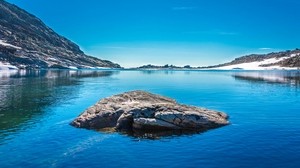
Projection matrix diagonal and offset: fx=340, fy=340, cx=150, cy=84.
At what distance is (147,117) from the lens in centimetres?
4294

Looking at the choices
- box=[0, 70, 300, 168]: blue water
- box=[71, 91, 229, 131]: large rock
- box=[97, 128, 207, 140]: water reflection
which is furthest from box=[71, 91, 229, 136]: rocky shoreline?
box=[0, 70, 300, 168]: blue water

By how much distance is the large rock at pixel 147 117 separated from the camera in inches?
1672

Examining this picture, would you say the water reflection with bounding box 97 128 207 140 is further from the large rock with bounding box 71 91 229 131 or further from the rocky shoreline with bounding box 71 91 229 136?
the large rock with bounding box 71 91 229 131

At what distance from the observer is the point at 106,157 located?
32.0 metres

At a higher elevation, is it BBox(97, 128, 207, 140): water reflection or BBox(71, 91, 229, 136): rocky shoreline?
BBox(71, 91, 229, 136): rocky shoreline

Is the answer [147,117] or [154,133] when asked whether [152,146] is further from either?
[147,117]

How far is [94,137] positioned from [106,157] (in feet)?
27.0

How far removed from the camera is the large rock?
139ft

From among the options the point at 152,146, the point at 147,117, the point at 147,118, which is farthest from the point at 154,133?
the point at 152,146

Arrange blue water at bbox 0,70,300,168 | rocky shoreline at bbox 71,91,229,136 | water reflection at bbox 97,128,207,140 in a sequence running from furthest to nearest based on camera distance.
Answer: rocky shoreline at bbox 71,91,229,136 < water reflection at bbox 97,128,207,140 < blue water at bbox 0,70,300,168

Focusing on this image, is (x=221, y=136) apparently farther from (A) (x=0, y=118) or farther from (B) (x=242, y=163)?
(A) (x=0, y=118)

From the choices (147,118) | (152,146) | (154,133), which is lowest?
(152,146)

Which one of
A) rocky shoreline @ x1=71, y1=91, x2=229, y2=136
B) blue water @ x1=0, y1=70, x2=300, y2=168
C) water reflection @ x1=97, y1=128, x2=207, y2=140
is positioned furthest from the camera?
rocky shoreline @ x1=71, y1=91, x2=229, y2=136

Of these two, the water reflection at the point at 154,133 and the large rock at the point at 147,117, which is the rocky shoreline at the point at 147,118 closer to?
the large rock at the point at 147,117
